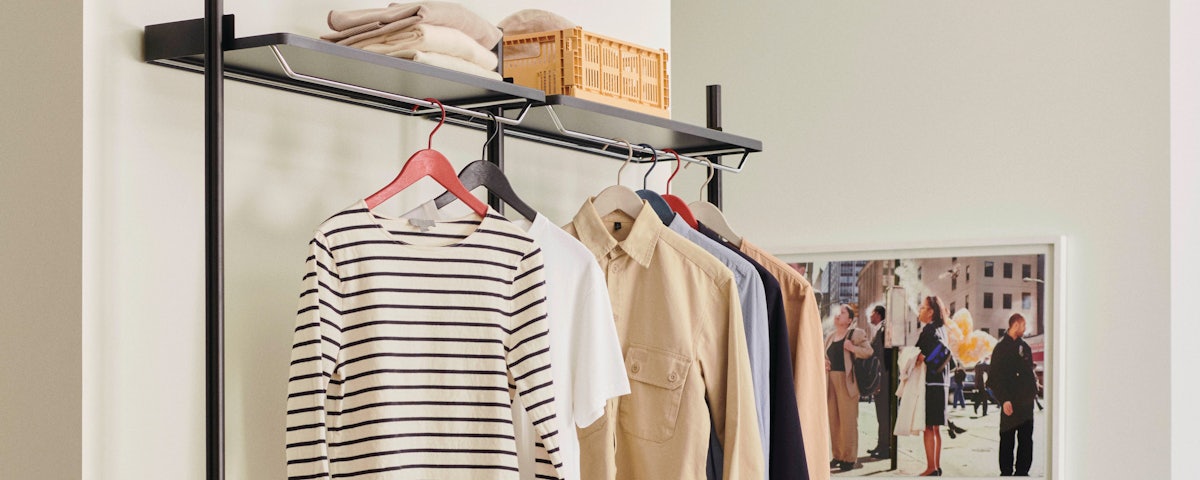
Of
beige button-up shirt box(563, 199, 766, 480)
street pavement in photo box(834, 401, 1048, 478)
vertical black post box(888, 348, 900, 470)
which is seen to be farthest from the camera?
vertical black post box(888, 348, 900, 470)

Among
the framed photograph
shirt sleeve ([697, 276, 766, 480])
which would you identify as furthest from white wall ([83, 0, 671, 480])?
the framed photograph

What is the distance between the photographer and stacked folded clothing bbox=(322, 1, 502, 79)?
1829mm

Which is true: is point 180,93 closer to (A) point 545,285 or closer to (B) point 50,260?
(B) point 50,260

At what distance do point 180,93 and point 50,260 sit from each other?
309mm

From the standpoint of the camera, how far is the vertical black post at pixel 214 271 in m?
1.57

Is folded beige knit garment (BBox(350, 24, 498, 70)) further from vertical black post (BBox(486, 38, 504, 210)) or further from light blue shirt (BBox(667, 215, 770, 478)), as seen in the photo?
light blue shirt (BBox(667, 215, 770, 478))

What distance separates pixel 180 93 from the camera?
177 centimetres

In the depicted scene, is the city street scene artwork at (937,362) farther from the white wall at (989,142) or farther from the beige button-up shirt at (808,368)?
the beige button-up shirt at (808,368)

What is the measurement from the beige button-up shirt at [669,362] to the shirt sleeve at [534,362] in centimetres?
25

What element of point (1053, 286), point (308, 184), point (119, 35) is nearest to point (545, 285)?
point (308, 184)

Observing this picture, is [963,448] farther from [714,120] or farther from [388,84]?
[388,84]

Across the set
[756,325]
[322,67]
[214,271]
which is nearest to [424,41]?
[322,67]

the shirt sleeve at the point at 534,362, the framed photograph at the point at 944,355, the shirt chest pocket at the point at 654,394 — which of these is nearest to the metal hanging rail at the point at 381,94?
the shirt sleeve at the point at 534,362

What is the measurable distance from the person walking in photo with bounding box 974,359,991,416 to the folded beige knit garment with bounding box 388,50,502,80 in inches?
88.9
